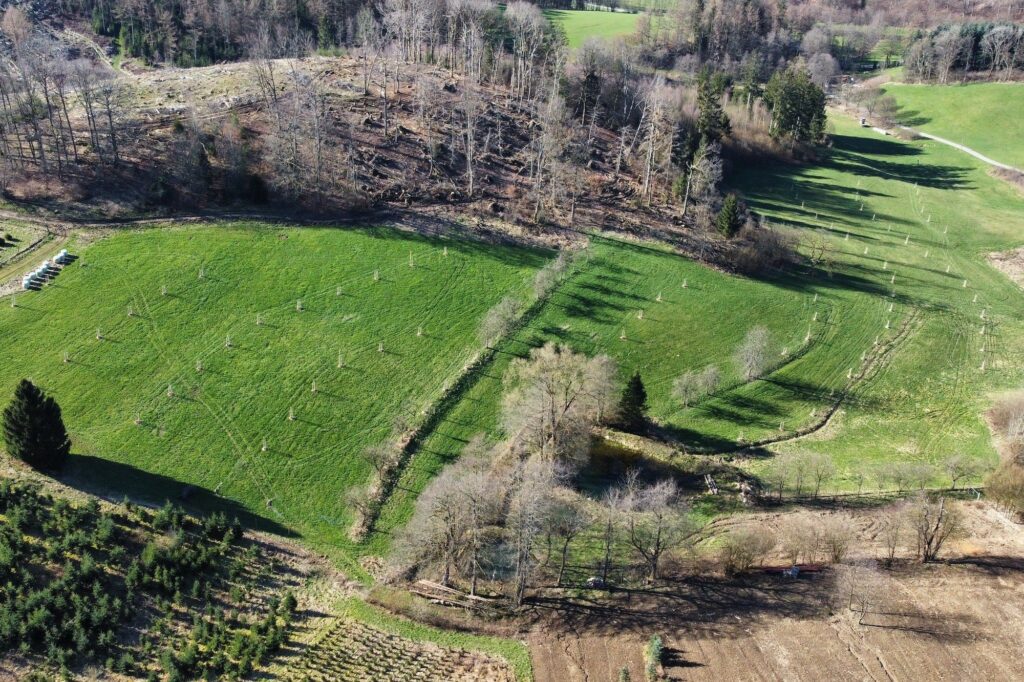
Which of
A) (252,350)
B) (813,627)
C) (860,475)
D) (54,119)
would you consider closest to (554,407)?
(813,627)

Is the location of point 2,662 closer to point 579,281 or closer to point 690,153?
point 579,281

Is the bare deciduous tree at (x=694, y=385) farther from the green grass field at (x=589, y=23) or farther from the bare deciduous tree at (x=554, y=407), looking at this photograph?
the green grass field at (x=589, y=23)

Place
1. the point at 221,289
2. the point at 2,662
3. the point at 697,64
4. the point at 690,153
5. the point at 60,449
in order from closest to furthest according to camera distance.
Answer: the point at 2,662 < the point at 60,449 < the point at 221,289 < the point at 690,153 < the point at 697,64

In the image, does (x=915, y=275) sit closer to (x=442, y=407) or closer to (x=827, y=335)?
(x=827, y=335)

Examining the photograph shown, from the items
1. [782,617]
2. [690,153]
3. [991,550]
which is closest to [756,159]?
[690,153]

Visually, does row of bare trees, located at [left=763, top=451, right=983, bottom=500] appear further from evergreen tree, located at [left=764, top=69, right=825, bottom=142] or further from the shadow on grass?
evergreen tree, located at [left=764, top=69, right=825, bottom=142]

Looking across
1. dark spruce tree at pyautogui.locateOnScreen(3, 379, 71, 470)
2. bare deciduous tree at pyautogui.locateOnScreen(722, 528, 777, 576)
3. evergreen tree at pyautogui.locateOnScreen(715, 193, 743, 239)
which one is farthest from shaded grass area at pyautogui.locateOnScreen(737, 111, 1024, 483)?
dark spruce tree at pyautogui.locateOnScreen(3, 379, 71, 470)
